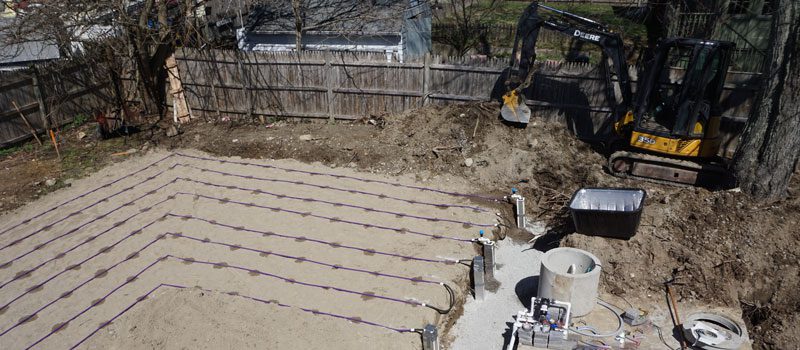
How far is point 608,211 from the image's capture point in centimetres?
706

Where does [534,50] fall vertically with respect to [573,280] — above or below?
above

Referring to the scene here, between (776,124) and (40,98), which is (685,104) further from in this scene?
(40,98)

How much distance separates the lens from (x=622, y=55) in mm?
9938

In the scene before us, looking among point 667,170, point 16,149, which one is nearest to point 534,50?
point 667,170

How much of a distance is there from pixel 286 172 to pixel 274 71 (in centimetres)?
364

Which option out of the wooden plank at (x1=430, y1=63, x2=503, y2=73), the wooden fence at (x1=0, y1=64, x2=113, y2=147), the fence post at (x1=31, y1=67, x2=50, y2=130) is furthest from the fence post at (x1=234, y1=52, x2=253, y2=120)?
the wooden plank at (x1=430, y1=63, x2=503, y2=73)

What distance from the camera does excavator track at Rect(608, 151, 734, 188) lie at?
902 cm

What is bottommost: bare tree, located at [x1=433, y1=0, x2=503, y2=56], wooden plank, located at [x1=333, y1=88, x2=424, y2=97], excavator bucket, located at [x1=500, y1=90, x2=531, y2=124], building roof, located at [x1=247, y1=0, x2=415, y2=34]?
excavator bucket, located at [x1=500, y1=90, x2=531, y2=124]

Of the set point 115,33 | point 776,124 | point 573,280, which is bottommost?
point 573,280

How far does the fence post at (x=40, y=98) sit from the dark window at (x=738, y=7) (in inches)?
740

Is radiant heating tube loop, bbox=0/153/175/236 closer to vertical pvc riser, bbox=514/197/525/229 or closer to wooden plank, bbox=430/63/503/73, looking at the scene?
wooden plank, bbox=430/63/503/73

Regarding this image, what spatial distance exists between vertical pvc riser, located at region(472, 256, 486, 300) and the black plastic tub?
1586 millimetres

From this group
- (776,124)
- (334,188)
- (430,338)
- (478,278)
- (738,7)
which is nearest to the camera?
(430,338)

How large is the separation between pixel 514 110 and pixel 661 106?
274 cm
